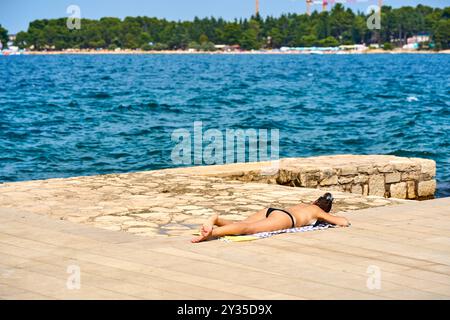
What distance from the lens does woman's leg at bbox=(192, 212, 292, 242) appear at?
25.1ft

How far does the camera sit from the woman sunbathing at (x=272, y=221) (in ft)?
25.1

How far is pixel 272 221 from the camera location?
26.2 ft

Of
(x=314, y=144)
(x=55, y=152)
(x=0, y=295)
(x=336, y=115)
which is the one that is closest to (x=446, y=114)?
(x=336, y=115)

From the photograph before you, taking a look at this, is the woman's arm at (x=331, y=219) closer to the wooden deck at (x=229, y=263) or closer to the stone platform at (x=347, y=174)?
the wooden deck at (x=229, y=263)

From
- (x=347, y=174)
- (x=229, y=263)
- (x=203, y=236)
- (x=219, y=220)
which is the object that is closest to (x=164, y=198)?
(x=219, y=220)

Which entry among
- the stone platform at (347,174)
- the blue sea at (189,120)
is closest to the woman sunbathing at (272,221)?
the stone platform at (347,174)

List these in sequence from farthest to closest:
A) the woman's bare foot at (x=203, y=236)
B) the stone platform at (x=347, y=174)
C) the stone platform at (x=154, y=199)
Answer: the stone platform at (x=347, y=174), the stone platform at (x=154, y=199), the woman's bare foot at (x=203, y=236)

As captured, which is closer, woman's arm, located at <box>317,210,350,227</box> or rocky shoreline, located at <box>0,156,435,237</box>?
woman's arm, located at <box>317,210,350,227</box>

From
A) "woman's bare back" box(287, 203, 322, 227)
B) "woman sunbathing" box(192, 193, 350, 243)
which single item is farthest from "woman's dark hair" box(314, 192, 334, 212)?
"woman's bare back" box(287, 203, 322, 227)

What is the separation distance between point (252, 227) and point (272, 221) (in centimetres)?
23

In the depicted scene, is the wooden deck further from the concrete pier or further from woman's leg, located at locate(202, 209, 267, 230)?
woman's leg, located at locate(202, 209, 267, 230)

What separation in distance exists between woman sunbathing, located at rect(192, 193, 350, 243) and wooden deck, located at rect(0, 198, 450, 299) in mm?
127

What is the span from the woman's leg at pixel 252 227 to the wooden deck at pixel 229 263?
11 centimetres
